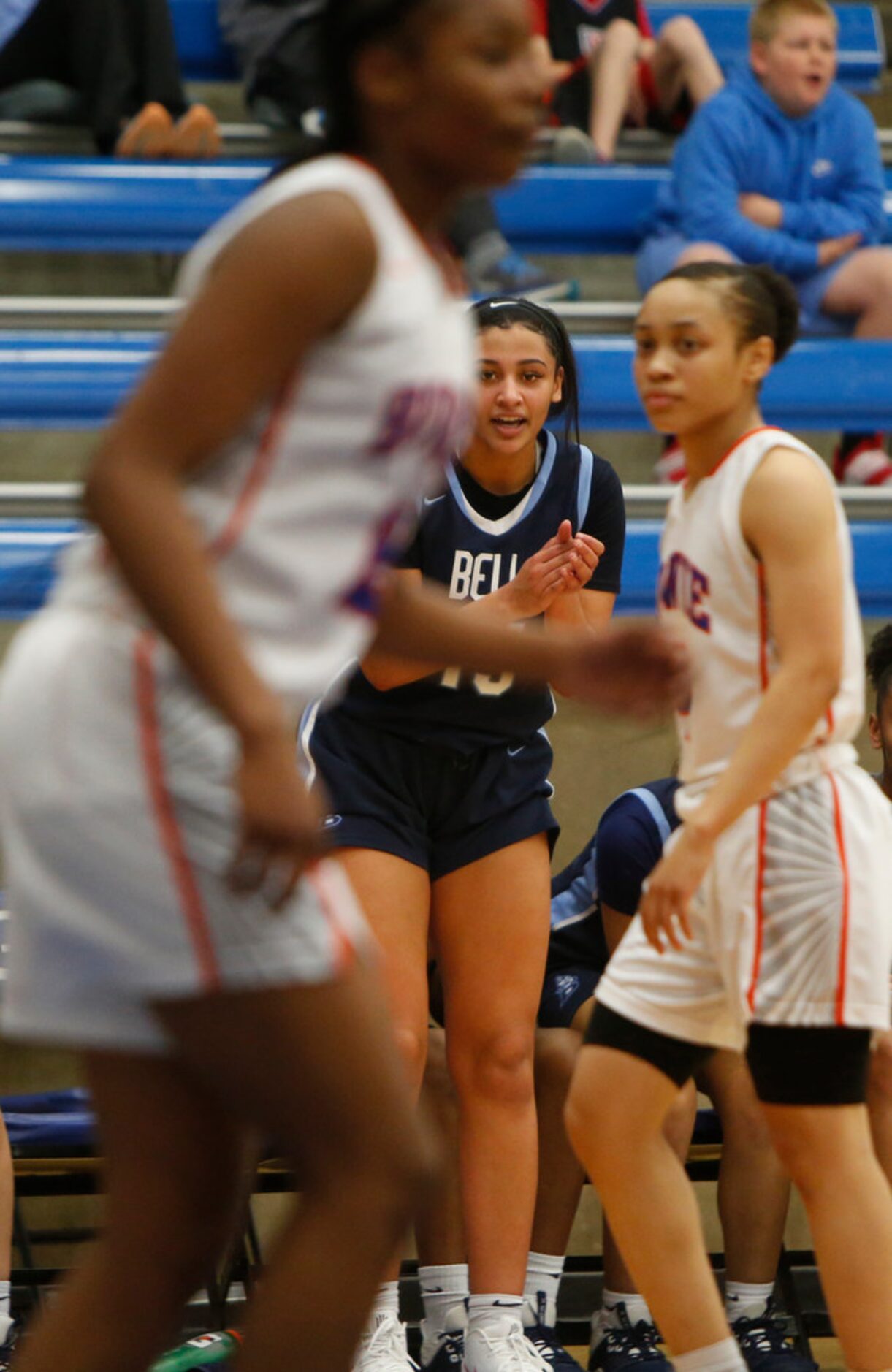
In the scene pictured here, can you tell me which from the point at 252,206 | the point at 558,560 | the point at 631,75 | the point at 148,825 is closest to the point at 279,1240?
the point at 148,825

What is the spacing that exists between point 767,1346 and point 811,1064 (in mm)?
965

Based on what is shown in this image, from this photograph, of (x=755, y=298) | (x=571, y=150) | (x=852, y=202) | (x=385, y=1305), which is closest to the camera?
(x=755, y=298)

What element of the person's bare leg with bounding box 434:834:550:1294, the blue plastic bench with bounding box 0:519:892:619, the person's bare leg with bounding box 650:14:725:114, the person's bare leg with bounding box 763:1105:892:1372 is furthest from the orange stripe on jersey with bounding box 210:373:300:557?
the person's bare leg with bounding box 650:14:725:114

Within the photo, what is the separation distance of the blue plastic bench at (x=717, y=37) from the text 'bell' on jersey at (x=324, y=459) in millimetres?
4923

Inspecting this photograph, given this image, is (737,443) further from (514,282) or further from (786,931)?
(514,282)

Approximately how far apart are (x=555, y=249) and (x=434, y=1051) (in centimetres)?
318

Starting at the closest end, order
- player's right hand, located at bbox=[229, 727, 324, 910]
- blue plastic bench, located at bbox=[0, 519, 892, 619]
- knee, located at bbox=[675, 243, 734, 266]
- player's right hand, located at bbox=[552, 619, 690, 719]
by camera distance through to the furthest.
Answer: player's right hand, located at bbox=[229, 727, 324, 910]
player's right hand, located at bbox=[552, 619, 690, 719]
blue plastic bench, located at bbox=[0, 519, 892, 619]
knee, located at bbox=[675, 243, 734, 266]

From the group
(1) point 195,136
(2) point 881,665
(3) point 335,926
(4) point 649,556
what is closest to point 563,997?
(2) point 881,665

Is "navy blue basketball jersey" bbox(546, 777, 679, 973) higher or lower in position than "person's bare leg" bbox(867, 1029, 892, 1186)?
higher

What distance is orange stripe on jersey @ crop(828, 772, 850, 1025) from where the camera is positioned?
7.09ft

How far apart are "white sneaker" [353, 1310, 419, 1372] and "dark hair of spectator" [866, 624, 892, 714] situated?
1.33m

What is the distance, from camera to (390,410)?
4.23ft

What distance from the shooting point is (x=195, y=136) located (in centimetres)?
522

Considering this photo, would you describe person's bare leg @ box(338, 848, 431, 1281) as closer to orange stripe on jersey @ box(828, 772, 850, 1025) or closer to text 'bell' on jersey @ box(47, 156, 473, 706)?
orange stripe on jersey @ box(828, 772, 850, 1025)
